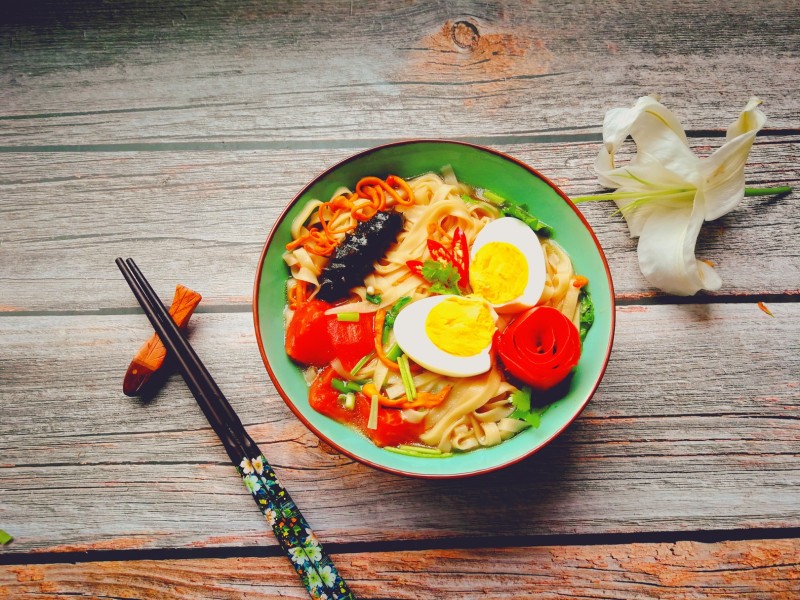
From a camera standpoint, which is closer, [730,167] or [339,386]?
[339,386]

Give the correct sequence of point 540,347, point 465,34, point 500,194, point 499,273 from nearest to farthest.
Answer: point 540,347 < point 499,273 < point 500,194 < point 465,34

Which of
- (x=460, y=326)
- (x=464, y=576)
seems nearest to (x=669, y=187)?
(x=460, y=326)

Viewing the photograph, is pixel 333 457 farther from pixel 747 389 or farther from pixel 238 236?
pixel 747 389

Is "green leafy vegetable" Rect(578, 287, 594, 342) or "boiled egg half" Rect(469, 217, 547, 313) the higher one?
"boiled egg half" Rect(469, 217, 547, 313)

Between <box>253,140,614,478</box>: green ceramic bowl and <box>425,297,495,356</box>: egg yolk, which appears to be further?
<box>425,297,495,356</box>: egg yolk

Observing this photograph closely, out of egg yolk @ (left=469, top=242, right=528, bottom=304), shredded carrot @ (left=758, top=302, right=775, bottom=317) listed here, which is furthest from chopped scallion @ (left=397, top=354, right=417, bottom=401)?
shredded carrot @ (left=758, top=302, right=775, bottom=317)

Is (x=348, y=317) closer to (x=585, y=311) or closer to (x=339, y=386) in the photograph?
(x=339, y=386)

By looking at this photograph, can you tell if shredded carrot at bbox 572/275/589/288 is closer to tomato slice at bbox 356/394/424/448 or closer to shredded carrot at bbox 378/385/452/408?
shredded carrot at bbox 378/385/452/408
